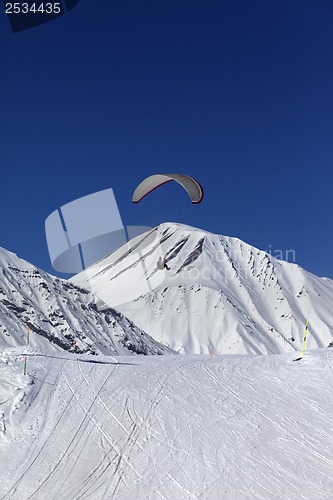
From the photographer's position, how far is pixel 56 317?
100 metres

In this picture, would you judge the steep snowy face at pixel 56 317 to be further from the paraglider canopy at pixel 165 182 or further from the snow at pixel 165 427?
the snow at pixel 165 427

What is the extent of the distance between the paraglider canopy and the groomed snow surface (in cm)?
819

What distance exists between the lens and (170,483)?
539 inches

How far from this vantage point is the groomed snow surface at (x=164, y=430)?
1369 cm

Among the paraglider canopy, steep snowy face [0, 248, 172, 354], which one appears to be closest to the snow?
the paraglider canopy

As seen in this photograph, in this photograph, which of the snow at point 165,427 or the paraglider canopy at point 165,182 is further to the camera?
the paraglider canopy at point 165,182

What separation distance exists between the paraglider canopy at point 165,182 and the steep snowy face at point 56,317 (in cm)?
5619

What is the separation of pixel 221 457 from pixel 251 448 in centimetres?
105

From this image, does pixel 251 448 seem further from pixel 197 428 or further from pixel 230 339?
pixel 230 339

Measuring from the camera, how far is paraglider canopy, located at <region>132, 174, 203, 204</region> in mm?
27047

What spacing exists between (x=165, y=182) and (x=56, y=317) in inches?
2975

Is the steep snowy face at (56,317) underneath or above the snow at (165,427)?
underneath

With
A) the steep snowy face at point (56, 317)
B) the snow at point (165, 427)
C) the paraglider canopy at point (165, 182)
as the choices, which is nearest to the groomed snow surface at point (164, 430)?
the snow at point (165, 427)

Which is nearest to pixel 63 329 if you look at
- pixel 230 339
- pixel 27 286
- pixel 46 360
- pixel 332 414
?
pixel 27 286
